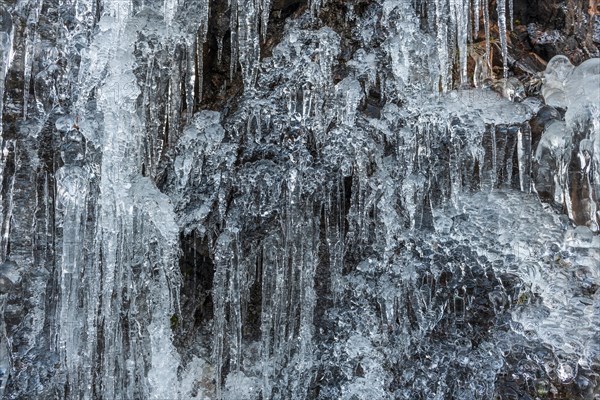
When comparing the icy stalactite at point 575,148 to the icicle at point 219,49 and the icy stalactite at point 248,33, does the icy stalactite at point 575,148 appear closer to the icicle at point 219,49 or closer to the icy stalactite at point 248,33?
the icy stalactite at point 248,33

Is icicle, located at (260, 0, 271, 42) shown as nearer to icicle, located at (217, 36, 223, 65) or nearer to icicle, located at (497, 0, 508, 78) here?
icicle, located at (217, 36, 223, 65)

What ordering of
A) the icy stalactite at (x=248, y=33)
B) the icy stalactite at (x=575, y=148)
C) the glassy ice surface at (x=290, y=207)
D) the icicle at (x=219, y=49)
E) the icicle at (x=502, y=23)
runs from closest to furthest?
the icy stalactite at (x=575, y=148) < the glassy ice surface at (x=290, y=207) < the icicle at (x=502, y=23) < the icy stalactite at (x=248, y=33) < the icicle at (x=219, y=49)

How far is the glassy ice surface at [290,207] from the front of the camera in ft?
11.7

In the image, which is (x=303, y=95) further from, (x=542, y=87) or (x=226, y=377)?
(x=226, y=377)

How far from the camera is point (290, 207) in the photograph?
3.88m

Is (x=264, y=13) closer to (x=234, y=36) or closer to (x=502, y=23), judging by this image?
(x=234, y=36)

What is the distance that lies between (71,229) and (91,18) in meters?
1.15

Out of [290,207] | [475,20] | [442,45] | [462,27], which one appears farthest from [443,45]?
[290,207]

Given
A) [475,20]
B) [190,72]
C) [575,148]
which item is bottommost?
[575,148]

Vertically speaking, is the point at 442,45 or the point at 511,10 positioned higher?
the point at 511,10

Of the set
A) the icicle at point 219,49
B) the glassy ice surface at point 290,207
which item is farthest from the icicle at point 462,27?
the icicle at point 219,49

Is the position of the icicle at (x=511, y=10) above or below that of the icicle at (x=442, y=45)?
above

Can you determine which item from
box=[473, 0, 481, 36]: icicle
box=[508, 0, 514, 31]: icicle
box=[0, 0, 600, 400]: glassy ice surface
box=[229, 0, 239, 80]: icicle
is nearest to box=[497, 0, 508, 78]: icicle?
box=[0, 0, 600, 400]: glassy ice surface

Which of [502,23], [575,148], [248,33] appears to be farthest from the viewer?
[248,33]
